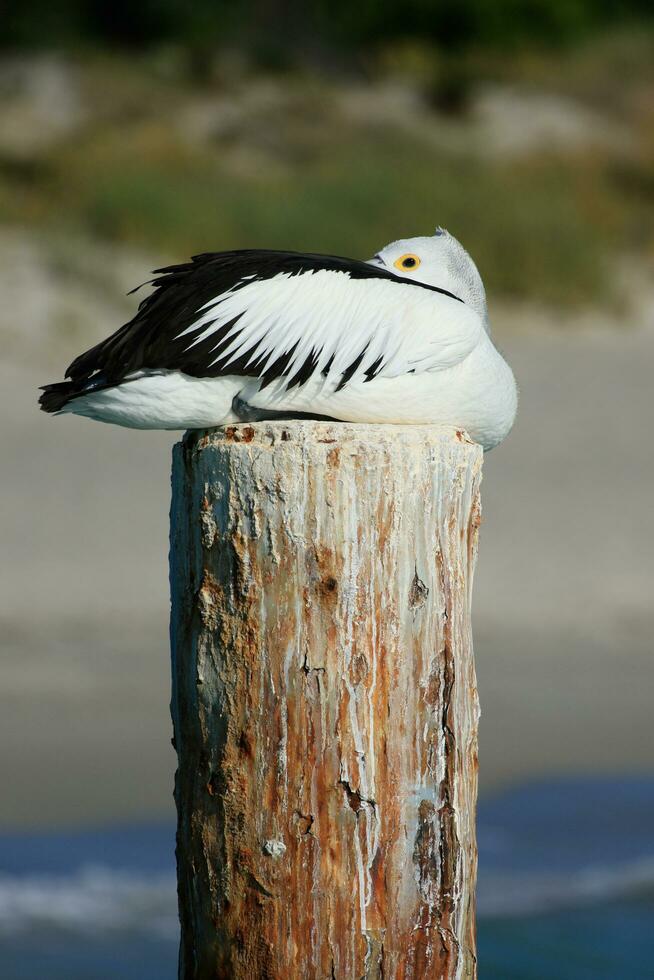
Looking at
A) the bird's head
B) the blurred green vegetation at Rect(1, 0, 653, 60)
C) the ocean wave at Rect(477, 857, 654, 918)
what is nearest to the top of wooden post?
the bird's head

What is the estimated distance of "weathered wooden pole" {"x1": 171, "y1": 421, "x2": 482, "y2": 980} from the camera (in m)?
2.39

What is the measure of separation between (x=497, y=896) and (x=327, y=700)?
2509 mm

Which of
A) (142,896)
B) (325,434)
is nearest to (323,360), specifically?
(325,434)

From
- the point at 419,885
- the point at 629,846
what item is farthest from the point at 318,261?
the point at 629,846

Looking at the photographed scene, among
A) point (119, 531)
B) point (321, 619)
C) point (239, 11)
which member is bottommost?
point (321, 619)

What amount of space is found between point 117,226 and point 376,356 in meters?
10.9

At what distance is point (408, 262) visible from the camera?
10.0 feet

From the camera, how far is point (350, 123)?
55.9 feet

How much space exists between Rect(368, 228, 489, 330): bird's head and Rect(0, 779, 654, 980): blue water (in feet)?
7.27

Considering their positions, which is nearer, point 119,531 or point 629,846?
point 629,846

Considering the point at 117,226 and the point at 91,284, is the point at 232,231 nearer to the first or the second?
the point at 117,226

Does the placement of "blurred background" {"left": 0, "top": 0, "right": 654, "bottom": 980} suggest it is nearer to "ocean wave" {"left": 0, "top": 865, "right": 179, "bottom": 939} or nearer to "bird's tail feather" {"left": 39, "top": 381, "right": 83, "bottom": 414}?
"ocean wave" {"left": 0, "top": 865, "right": 179, "bottom": 939}

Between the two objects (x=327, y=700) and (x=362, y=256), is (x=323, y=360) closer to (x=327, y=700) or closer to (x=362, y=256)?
(x=327, y=700)

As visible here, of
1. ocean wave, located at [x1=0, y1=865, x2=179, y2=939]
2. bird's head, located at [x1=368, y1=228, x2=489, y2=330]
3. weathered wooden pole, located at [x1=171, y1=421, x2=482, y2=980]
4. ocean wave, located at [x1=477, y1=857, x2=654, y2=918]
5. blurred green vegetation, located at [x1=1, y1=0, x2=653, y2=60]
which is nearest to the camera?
weathered wooden pole, located at [x1=171, y1=421, x2=482, y2=980]
